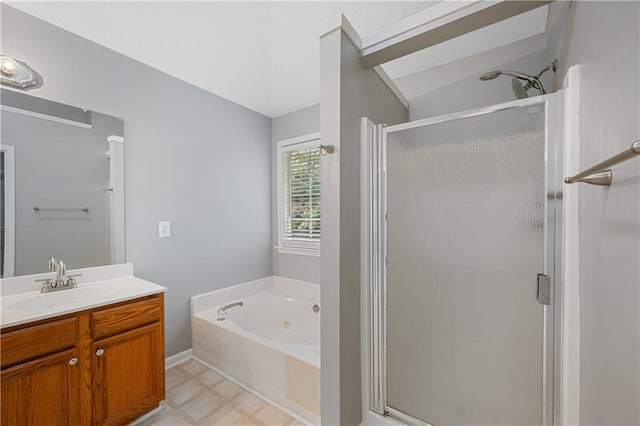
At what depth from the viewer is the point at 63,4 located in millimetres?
1607

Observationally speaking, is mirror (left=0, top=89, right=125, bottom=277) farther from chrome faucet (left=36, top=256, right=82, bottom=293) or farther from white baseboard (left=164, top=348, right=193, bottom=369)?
white baseboard (left=164, top=348, right=193, bottom=369)

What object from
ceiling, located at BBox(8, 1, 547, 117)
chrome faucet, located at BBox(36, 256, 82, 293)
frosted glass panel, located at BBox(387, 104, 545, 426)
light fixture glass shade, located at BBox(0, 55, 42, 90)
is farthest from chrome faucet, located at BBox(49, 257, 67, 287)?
frosted glass panel, located at BBox(387, 104, 545, 426)

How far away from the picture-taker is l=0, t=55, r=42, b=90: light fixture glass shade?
5.15ft

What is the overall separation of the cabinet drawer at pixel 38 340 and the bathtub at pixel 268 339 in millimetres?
986

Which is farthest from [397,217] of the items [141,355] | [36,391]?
[36,391]

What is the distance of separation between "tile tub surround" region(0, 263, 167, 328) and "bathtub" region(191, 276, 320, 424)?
2.25 ft

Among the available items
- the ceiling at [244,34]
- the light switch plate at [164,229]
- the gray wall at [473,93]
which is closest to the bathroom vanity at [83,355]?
the light switch plate at [164,229]

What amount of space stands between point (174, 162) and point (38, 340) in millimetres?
1487

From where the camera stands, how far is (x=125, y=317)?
157 cm

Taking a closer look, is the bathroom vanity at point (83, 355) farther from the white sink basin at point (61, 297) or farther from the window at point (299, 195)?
the window at point (299, 195)

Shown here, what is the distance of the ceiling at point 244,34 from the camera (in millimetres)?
1687

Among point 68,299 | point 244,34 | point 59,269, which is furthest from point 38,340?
point 244,34

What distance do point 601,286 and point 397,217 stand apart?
2.50 feet

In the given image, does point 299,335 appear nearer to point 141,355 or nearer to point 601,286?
point 141,355
